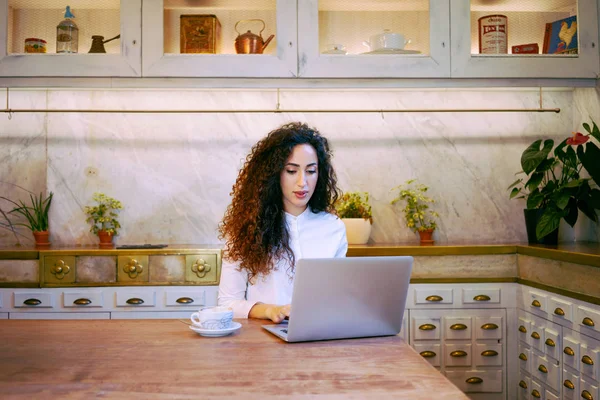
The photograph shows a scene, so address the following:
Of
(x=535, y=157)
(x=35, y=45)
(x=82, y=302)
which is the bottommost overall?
(x=82, y=302)

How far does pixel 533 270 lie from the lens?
2789 millimetres

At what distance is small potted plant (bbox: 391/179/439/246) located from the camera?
10.7 feet

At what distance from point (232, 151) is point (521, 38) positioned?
1663 millimetres

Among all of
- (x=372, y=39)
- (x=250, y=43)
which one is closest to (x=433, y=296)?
(x=372, y=39)

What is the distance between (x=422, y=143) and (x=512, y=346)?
4.05 feet

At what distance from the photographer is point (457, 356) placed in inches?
115

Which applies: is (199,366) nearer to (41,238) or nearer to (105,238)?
(105,238)

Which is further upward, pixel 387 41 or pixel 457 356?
pixel 387 41

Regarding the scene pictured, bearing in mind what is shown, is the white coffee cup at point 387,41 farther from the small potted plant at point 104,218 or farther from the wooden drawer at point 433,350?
the small potted plant at point 104,218

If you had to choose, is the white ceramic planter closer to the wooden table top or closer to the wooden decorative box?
the wooden decorative box

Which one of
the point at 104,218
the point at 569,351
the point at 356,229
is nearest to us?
the point at 569,351

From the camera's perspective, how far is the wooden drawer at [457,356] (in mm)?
2920

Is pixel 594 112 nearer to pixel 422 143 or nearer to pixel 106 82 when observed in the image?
pixel 422 143

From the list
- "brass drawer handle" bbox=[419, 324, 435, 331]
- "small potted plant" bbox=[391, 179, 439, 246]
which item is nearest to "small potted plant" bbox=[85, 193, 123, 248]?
"small potted plant" bbox=[391, 179, 439, 246]
